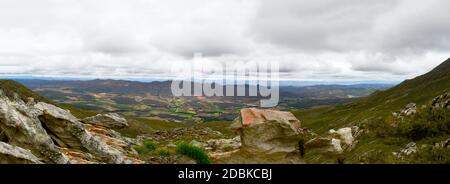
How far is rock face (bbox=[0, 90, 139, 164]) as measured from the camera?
18.1 m

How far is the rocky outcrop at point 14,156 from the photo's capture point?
15531 mm

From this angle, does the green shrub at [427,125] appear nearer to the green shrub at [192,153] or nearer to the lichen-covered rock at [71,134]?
the green shrub at [192,153]

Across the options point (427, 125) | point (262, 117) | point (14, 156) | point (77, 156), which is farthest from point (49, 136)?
point (427, 125)

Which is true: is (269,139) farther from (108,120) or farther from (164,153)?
(108,120)

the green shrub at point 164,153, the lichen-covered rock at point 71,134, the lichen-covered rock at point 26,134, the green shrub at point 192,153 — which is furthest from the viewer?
the green shrub at point 164,153

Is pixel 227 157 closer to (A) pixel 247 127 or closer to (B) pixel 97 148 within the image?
(A) pixel 247 127

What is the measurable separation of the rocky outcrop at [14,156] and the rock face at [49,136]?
122 centimetres

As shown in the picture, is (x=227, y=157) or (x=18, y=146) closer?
(x=18, y=146)

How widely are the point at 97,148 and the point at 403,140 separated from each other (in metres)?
19.6

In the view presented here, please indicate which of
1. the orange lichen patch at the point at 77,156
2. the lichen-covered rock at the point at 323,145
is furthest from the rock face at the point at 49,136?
the lichen-covered rock at the point at 323,145

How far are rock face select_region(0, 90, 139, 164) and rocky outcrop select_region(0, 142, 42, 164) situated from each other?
3.99 feet

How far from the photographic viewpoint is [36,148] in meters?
18.1

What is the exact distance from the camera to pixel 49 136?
19.9 meters
